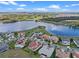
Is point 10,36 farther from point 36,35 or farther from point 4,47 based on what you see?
point 36,35

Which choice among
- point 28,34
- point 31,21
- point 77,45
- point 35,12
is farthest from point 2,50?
point 77,45

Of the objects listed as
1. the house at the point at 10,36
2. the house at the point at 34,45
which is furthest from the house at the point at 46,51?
the house at the point at 10,36

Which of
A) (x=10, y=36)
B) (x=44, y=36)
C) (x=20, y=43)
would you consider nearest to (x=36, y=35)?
(x=44, y=36)

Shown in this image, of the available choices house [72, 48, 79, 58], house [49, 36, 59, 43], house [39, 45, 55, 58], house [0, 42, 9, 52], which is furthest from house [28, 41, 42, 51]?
house [72, 48, 79, 58]

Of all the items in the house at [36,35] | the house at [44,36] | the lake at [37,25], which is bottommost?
the house at [44,36]

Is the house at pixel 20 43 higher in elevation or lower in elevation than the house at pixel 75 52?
higher

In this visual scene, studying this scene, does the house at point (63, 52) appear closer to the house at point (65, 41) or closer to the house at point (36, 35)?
the house at point (65, 41)

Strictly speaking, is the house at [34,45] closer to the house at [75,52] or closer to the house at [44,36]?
the house at [44,36]

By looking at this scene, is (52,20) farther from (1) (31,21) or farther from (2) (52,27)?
(1) (31,21)
